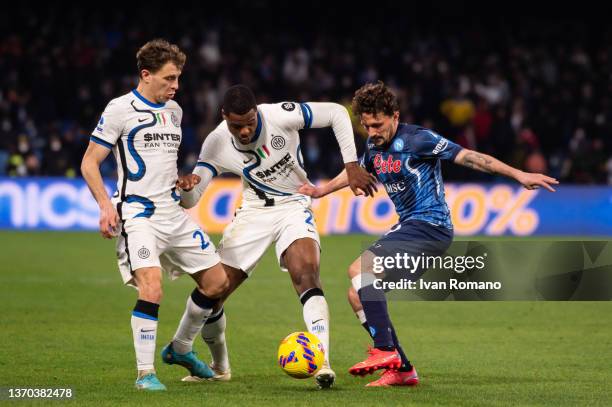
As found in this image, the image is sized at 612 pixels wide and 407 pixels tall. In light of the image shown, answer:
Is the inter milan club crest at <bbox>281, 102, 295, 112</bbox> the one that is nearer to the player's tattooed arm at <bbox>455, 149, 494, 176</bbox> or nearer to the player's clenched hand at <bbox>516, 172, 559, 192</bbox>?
the player's tattooed arm at <bbox>455, 149, 494, 176</bbox>

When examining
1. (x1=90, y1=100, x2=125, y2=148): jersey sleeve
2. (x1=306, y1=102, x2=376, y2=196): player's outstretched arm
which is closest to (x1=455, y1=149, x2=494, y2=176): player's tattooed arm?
(x1=306, y1=102, x2=376, y2=196): player's outstretched arm

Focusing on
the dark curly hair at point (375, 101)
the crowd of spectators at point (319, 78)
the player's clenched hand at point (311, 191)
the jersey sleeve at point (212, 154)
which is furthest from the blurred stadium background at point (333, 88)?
the dark curly hair at point (375, 101)

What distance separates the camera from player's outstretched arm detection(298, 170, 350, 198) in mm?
7562

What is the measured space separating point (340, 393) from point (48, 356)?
266cm

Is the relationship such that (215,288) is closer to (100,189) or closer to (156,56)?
(100,189)

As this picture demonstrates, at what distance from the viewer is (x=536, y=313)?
11.3 metres

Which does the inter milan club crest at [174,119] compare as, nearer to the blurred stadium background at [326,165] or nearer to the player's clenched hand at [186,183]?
the player's clenched hand at [186,183]

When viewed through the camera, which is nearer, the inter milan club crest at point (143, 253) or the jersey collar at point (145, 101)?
the inter milan club crest at point (143, 253)

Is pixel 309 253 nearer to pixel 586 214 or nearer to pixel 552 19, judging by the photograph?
pixel 586 214

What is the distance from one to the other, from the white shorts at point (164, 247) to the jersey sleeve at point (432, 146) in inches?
Result: 62.5

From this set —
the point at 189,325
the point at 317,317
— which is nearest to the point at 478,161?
the point at 317,317

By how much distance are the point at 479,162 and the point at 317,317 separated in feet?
4.93

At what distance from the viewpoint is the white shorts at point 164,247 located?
7000 mm

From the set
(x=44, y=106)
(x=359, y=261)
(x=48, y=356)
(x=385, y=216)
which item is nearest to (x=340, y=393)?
(x=359, y=261)
